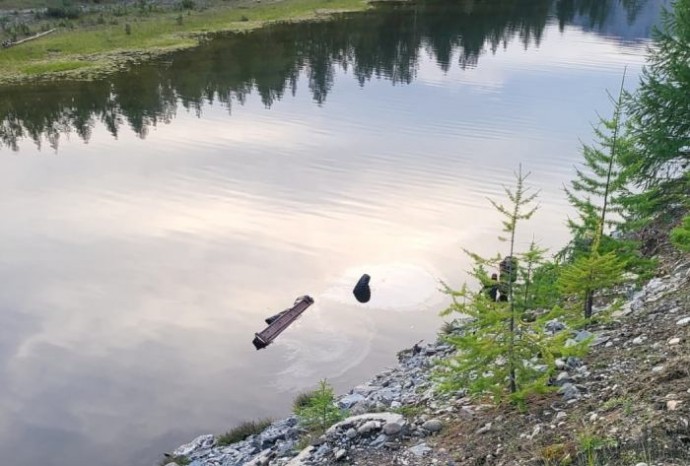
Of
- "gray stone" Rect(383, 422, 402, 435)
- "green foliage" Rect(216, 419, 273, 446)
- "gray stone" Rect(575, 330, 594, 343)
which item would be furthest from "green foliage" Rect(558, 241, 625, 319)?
"green foliage" Rect(216, 419, 273, 446)

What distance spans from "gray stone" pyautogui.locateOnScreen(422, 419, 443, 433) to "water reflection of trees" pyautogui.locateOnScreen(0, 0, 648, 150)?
34.4 meters

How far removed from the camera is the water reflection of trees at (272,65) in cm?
4416

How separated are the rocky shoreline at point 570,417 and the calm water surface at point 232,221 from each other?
4.38 m

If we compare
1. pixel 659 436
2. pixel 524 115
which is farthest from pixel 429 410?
pixel 524 115

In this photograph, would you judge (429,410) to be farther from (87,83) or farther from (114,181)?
(87,83)

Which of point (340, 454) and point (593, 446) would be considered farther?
point (340, 454)

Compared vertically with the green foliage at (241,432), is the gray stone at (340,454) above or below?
above

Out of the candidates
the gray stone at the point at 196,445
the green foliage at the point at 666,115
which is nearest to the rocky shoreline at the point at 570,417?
the gray stone at the point at 196,445

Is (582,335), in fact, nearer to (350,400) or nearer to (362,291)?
(350,400)

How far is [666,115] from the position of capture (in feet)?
57.4

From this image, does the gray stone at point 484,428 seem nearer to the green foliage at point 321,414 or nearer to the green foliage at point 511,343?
the green foliage at point 511,343

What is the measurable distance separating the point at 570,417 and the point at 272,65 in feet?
173

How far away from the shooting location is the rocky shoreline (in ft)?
25.4

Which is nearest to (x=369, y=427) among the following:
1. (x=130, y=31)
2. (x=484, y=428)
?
(x=484, y=428)
